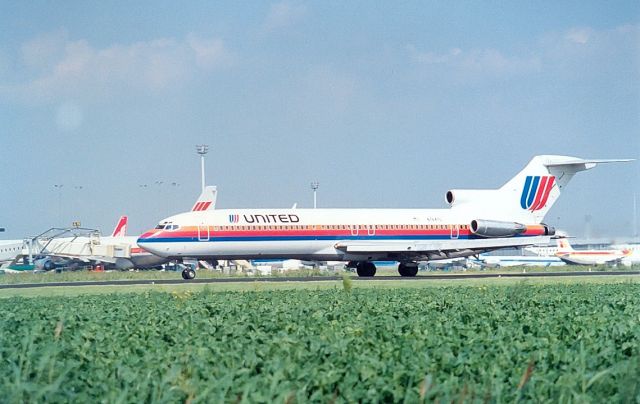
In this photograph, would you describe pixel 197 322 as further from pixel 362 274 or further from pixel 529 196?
pixel 529 196

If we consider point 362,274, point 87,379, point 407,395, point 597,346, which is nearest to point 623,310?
point 597,346

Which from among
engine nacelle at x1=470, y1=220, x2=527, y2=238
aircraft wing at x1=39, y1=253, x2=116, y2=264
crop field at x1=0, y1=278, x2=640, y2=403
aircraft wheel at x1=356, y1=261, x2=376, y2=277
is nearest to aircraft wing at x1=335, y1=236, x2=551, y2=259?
engine nacelle at x1=470, y1=220, x2=527, y2=238

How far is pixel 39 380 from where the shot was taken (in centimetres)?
820

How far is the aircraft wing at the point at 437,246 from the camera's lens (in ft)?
177

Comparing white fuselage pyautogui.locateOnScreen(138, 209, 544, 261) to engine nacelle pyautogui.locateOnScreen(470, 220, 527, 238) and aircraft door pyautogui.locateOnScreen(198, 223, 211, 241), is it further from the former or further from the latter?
engine nacelle pyautogui.locateOnScreen(470, 220, 527, 238)

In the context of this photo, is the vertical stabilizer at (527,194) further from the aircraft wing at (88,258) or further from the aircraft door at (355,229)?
the aircraft wing at (88,258)

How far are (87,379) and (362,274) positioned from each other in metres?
49.3

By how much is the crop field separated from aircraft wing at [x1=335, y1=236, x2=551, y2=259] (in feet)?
135

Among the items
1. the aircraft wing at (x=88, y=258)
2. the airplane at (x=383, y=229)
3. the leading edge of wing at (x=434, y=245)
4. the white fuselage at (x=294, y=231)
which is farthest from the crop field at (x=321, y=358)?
the aircraft wing at (x=88, y=258)

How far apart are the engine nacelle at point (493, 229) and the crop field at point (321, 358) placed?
44.7m

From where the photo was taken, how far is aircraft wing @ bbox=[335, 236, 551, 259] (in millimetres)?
54094

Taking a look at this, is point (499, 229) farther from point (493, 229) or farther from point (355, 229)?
point (355, 229)

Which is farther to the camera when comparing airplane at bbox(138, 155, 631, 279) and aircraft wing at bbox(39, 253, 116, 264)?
aircraft wing at bbox(39, 253, 116, 264)

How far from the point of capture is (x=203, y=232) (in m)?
50.8
